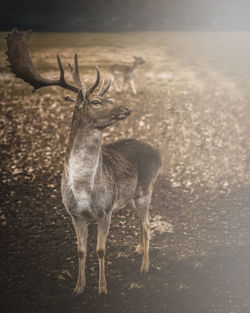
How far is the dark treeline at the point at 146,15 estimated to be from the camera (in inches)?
128

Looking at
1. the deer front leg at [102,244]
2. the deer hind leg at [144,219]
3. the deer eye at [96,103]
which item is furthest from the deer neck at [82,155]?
the deer hind leg at [144,219]

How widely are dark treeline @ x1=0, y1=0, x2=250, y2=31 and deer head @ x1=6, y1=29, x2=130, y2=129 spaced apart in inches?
28.4

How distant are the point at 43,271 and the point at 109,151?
0.97 m

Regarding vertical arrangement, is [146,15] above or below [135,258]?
above

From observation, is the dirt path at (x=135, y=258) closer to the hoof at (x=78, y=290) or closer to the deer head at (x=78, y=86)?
the hoof at (x=78, y=290)

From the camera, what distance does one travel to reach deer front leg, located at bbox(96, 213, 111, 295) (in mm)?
2395

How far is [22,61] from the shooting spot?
8.24ft

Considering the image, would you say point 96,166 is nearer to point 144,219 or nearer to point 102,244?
point 102,244

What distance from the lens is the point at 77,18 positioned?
327 centimetres

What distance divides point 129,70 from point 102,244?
1777mm

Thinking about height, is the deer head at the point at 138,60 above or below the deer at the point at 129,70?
above

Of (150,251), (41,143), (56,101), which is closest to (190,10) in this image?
(56,101)

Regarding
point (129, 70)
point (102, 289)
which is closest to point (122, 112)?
point (102, 289)

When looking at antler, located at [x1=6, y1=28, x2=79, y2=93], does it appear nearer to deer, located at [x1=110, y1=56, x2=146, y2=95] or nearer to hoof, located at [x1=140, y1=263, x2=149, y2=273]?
deer, located at [x1=110, y1=56, x2=146, y2=95]
